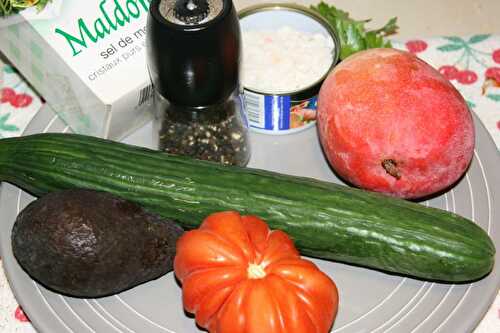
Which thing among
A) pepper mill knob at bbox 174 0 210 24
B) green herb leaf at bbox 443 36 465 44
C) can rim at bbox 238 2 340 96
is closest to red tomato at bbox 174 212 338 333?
pepper mill knob at bbox 174 0 210 24

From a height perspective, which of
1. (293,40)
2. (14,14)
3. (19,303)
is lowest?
(19,303)

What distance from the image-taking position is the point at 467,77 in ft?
5.21

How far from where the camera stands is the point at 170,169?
125 cm

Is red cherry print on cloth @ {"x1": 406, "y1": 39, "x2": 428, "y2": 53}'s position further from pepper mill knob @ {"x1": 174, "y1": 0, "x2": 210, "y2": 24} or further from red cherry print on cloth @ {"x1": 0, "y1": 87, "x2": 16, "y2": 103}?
red cherry print on cloth @ {"x1": 0, "y1": 87, "x2": 16, "y2": 103}

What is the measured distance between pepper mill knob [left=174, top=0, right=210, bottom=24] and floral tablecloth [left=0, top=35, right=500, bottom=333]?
535mm

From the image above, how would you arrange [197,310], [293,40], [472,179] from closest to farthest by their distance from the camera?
[197,310] < [472,179] < [293,40]

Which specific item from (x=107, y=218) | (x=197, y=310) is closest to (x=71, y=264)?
(x=107, y=218)

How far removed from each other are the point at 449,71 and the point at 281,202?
0.60 meters

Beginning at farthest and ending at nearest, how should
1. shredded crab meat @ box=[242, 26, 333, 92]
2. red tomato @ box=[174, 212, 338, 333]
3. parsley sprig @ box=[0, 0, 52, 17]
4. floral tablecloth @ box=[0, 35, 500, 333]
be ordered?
floral tablecloth @ box=[0, 35, 500, 333], shredded crab meat @ box=[242, 26, 333, 92], parsley sprig @ box=[0, 0, 52, 17], red tomato @ box=[174, 212, 338, 333]

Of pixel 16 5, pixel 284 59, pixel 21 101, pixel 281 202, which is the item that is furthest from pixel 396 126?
pixel 21 101

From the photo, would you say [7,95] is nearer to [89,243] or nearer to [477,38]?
[89,243]

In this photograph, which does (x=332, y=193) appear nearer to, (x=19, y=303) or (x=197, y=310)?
(x=197, y=310)

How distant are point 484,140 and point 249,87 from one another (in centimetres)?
46

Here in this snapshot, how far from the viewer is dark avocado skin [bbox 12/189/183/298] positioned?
3.76ft
